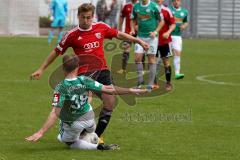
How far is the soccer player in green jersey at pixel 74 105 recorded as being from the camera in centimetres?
1010

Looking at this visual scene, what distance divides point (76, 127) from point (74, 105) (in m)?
0.27

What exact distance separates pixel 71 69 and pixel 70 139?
921mm

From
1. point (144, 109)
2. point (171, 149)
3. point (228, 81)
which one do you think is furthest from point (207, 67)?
point (171, 149)

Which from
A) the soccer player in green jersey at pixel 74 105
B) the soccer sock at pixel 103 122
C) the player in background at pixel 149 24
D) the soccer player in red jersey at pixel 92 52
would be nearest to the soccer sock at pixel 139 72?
the player in background at pixel 149 24

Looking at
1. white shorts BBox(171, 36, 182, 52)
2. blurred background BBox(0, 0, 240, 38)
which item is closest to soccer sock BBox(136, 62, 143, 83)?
white shorts BBox(171, 36, 182, 52)

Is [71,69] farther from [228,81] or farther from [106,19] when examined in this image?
[106,19]

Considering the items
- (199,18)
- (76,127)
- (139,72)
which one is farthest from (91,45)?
(199,18)

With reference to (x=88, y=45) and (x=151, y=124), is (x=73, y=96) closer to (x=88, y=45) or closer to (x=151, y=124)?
(x=88, y=45)

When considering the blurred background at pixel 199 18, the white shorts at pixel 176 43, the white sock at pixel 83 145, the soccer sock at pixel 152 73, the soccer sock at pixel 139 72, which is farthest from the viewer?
the blurred background at pixel 199 18

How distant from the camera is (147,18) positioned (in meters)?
18.4

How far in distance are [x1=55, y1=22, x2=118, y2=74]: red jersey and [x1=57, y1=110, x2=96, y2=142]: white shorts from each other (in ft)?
2.58

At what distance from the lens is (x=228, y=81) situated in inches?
814

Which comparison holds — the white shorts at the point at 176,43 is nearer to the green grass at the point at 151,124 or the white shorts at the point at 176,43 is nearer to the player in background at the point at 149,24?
the green grass at the point at 151,124

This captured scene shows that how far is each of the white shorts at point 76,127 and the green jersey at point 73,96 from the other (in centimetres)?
6
